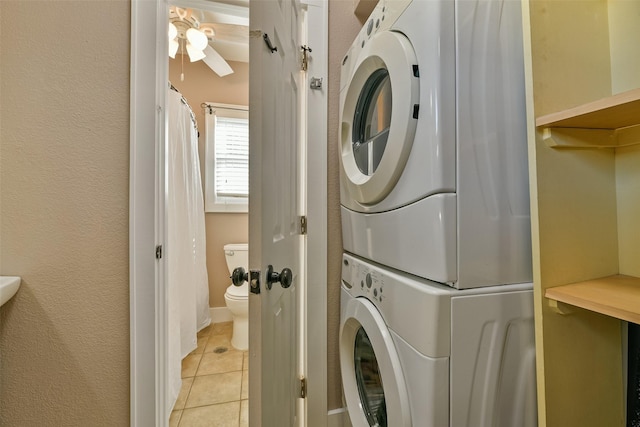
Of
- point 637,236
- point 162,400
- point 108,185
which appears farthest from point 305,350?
point 637,236

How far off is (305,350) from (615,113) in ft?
4.29

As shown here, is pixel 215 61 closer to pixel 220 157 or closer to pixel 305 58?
pixel 220 157

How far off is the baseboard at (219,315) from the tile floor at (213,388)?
318mm

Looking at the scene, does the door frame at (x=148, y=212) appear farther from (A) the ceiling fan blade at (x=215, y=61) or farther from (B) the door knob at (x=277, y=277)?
(A) the ceiling fan blade at (x=215, y=61)

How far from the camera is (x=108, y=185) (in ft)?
3.51

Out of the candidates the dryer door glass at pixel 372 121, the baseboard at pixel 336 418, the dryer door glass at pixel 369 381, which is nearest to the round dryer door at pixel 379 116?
the dryer door glass at pixel 372 121

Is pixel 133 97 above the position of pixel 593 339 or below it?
above

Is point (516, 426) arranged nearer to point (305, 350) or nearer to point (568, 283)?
point (568, 283)

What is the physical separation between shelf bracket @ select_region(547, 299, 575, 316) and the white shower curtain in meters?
1.81

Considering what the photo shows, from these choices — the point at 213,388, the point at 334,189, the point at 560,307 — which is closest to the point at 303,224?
the point at 334,189

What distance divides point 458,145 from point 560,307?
0.46 metres

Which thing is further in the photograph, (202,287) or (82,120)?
(202,287)

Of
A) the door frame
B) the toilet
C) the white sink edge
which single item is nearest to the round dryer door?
the door frame

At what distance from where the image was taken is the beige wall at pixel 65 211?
39.4 inches
